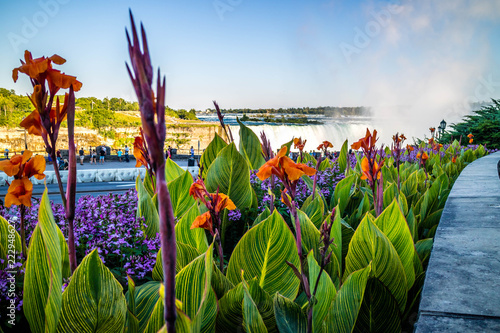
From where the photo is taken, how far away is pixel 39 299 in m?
0.64

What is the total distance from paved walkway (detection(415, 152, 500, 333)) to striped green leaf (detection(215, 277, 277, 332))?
288 mm

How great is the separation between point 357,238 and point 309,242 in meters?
0.16

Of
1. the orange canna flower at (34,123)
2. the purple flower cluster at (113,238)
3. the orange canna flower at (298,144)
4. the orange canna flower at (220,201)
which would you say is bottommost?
the purple flower cluster at (113,238)

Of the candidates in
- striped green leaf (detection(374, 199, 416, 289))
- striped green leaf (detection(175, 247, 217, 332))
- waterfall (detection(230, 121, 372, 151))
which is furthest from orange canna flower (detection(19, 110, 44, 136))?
waterfall (detection(230, 121, 372, 151))

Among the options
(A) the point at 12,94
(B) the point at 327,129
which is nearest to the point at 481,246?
(B) the point at 327,129

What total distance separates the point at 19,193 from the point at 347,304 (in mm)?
742

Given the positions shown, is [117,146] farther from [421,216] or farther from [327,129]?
[421,216]

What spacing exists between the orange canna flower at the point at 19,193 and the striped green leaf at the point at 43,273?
191mm

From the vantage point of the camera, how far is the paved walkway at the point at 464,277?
649mm

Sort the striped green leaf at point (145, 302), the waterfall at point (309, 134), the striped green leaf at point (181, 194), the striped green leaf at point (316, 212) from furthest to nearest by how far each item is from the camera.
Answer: the waterfall at point (309, 134), the striped green leaf at point (181, 194), the striped green leaf at point (316, 212), the striped green leaf at point (145, 302)

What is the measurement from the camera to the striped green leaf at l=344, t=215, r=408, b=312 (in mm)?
854

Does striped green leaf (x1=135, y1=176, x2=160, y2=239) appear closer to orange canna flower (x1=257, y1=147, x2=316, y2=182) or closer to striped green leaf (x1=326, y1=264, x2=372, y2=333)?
orange canna flower (x1=257, y1=147, x2=316, y2=182)

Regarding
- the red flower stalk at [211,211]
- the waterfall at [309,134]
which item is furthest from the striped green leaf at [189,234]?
the waterfall at [309,134]

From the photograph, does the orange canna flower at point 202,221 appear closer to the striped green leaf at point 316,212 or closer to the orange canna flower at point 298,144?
the striped green leaf at point 316,212
